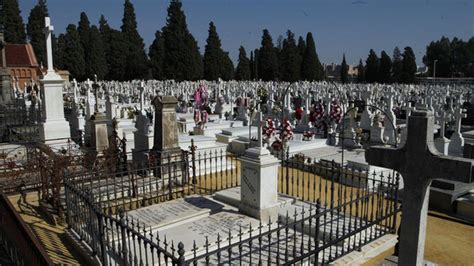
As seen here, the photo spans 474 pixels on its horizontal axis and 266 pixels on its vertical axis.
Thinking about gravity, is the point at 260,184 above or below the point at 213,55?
below

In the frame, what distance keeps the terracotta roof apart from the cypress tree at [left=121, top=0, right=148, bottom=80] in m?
14.3

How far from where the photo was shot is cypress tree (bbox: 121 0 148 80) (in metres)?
61.9

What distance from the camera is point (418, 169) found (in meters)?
3.70

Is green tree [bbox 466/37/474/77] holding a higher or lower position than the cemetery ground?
higher

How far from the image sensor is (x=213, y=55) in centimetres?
6359

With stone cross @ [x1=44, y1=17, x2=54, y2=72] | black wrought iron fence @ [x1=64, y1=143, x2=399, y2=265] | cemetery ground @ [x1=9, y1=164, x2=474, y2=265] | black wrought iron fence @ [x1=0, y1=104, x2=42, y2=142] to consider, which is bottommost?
cemetery ground @ [x1=9, y1=164, x2=474, y2=265]

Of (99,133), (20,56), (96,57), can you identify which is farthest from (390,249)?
(96,57)

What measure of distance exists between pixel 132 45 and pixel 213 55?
1368 cm

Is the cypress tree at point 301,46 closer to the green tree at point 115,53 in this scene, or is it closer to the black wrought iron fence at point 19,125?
the green tree at point 115,53

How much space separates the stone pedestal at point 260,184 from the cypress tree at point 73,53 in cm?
5613

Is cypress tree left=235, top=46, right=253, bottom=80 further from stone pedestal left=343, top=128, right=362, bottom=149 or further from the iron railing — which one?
the iron railing

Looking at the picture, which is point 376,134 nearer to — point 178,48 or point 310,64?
point 178,48

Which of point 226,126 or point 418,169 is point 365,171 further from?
point 226,126

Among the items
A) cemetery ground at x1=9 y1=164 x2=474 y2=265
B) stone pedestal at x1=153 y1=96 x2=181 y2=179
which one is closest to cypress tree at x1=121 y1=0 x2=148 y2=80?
stone pedestal at x1=153 y1=96 x2=181 y2=179
